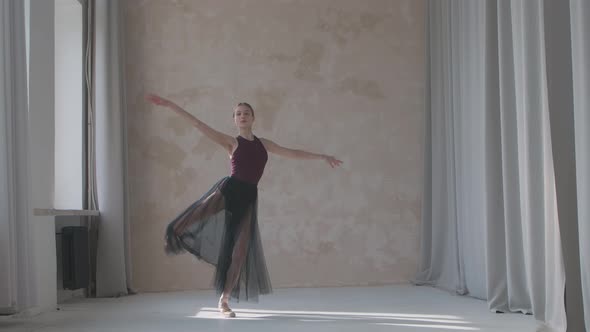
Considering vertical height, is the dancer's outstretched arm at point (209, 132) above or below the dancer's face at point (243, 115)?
below

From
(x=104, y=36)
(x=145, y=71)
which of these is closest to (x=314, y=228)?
(x=145, y=71)

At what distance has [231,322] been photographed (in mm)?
4066

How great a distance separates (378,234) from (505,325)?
2816 millimetres

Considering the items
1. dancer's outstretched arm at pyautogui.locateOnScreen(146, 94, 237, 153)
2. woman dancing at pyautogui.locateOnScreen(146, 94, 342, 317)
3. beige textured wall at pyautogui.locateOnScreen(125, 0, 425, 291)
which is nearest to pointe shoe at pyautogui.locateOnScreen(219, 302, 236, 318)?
woman dancing at pyautogui.locateOnScreen(146, 94, 342, 317)

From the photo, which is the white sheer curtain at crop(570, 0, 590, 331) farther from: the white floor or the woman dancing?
the woman dancing

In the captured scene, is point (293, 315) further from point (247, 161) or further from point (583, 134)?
point (583, 134)

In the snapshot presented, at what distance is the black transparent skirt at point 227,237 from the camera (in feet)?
14.1

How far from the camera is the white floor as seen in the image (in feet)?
12.4

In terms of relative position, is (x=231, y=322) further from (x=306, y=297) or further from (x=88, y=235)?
(x=88, y=235)

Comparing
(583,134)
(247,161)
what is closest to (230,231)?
(247,161)

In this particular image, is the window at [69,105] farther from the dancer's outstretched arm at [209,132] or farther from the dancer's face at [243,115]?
the dancer's face at [243,115]

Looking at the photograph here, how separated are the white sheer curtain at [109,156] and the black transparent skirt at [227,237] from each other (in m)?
1.59

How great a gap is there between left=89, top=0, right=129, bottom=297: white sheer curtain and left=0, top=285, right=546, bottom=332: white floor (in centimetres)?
32

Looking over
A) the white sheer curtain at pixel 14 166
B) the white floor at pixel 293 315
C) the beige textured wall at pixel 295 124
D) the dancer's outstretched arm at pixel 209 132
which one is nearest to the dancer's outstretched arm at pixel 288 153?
the dancer's outstretched arm at pixel 209 132
